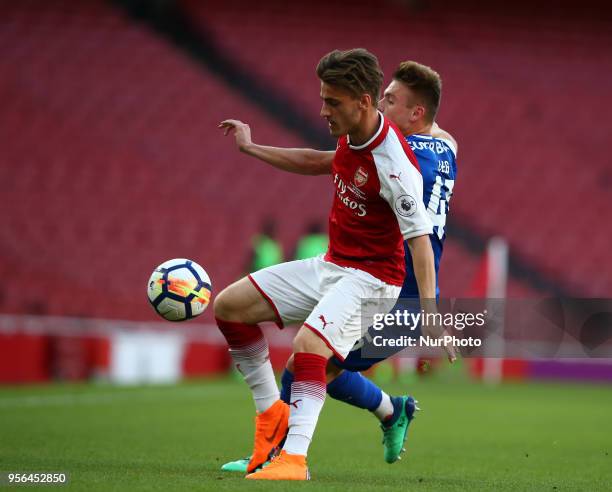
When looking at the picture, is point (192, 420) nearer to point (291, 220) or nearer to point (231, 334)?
point (231, 334)

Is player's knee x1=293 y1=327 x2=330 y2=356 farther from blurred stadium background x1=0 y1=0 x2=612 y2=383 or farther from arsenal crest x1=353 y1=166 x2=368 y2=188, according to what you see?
blurred stadium background x1=0 y1=0 x2=612 y2=383

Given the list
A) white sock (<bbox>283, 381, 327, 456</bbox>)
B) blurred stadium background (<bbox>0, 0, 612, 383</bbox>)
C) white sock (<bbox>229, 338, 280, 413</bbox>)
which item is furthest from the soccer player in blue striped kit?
blurred stadium background (<bbox>0, 0, 612, 383</bbox>)

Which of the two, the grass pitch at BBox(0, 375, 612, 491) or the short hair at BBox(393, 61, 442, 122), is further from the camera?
the short hair at BBox(393, 61, 442, 122)

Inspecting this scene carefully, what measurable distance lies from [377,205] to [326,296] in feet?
1.51

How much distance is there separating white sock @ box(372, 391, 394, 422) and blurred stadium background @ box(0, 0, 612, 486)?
877cm

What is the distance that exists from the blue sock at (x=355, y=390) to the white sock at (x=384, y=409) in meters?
0.03

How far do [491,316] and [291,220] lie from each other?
11591 mm

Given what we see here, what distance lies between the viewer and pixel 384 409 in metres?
5.69

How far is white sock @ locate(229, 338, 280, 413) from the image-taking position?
5.15 metres

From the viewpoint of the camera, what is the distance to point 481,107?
20047 mm

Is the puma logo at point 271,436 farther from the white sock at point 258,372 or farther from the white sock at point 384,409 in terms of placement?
the white sock at point 384,409

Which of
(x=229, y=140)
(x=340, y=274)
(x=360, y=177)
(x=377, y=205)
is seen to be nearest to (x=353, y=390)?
(x=340, y=274)

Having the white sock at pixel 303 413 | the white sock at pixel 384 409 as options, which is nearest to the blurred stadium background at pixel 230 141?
the white sock at pixel 384 409

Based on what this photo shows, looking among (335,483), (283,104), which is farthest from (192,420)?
(283,104)
